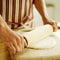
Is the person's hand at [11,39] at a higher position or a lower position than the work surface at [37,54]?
higher

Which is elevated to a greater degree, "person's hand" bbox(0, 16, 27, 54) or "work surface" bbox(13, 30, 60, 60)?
"person's hand" bbox(0, 16, 27, 54)

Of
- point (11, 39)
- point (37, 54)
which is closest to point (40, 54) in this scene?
point (37, 54)

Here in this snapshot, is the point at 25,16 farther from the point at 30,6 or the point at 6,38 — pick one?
the point at 6,38

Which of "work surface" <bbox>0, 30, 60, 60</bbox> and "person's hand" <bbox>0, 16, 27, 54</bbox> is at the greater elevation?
"person's hand" <bbox>0, 16, 27, 54</bbox>

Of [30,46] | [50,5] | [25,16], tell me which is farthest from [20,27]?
[50,5]

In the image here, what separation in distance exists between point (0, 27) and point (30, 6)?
0.47 metres

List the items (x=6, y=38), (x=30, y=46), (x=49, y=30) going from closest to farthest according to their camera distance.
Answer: (x=6, y=38)
(x=30, y=46)
(x=49, y=30)

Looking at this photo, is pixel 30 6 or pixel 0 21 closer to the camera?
pixel 0 21

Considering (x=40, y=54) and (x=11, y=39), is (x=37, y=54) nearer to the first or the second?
(x=40, y=54)

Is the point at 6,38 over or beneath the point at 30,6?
beneath

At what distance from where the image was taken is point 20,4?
97 cm

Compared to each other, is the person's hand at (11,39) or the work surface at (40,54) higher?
the person's hand at (11,39)

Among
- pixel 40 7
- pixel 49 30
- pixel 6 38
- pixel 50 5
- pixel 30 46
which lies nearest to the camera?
pixel 6 38

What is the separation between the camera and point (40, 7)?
113 centimetres
